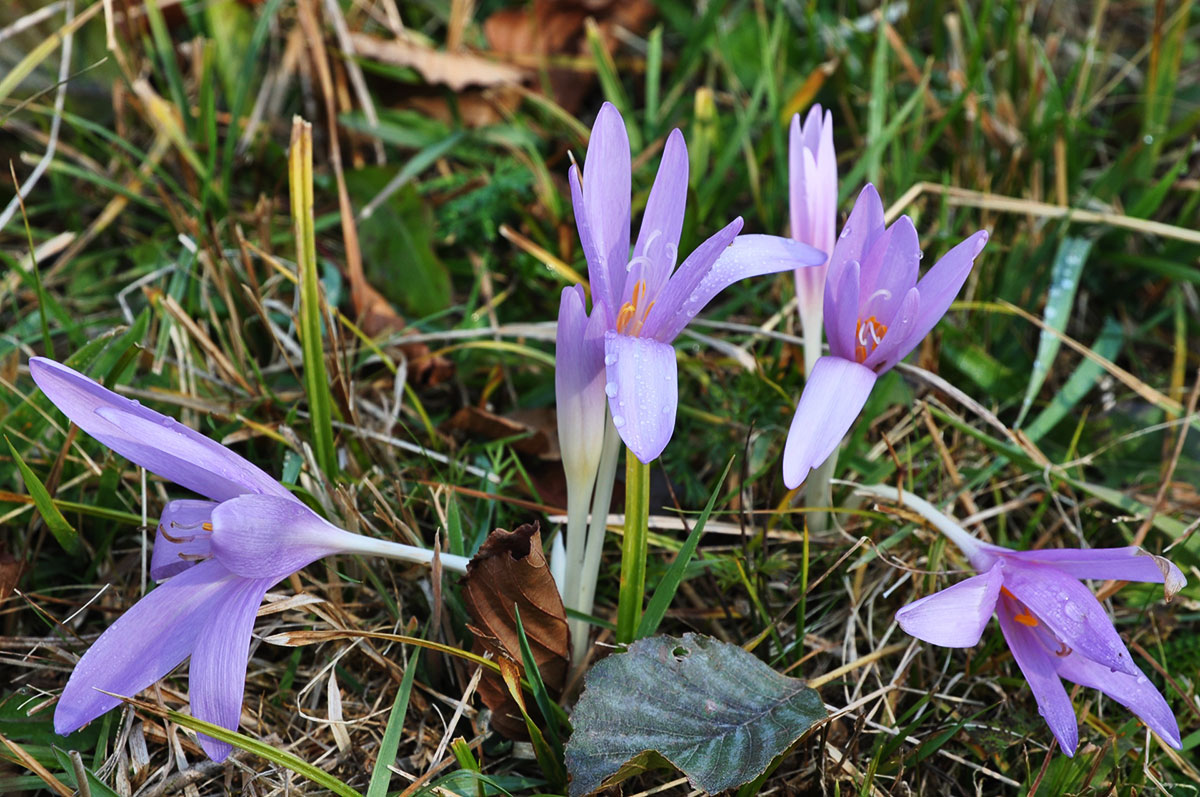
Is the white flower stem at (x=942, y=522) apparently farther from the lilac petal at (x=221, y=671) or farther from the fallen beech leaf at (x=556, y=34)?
the fallen beech leaf at (x=556, y=34)

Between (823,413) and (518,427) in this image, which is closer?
(823,413)

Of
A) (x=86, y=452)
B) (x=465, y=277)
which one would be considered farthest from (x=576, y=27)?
(x=86, y=452)

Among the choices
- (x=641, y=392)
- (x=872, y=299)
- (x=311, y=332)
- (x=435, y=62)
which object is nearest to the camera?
(x=641, y=392)

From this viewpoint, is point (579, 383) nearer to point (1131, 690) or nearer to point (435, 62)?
point (1131, 690)

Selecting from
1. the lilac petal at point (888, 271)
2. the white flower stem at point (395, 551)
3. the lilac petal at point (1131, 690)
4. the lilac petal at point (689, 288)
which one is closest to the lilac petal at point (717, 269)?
the lilac petal at point (689, 288)

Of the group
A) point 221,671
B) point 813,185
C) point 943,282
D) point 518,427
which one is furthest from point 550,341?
point 221,671

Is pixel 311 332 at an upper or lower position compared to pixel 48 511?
upper

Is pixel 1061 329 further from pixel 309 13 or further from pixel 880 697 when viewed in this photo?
pixel 309 13

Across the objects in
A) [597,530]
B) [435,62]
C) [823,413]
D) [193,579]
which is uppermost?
[435,62]
